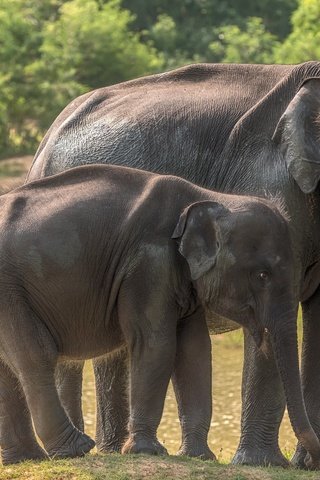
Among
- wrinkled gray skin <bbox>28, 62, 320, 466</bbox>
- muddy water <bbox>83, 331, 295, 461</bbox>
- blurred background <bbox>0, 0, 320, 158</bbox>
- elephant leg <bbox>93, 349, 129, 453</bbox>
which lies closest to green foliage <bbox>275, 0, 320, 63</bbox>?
blurred background <bbox>0, 0, 320, 158</bbox>

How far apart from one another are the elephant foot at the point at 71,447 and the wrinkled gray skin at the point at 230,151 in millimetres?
525

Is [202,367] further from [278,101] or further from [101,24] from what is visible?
[101,24]

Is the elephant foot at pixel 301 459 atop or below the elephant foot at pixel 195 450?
below

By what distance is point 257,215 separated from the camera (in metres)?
6.88

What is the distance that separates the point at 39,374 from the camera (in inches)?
273

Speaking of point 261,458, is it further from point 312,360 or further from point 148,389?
point 148,389

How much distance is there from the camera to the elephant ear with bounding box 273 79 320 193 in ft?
24.8

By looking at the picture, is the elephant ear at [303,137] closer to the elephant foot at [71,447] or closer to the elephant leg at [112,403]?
the elephant leg at [112,403]

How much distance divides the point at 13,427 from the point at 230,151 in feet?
6.01

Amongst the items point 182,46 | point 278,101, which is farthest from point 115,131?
point 182,46

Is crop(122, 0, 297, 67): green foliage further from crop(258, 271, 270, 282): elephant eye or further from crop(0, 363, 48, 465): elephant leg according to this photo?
crop(258, 271, 270, 282): elephant eye

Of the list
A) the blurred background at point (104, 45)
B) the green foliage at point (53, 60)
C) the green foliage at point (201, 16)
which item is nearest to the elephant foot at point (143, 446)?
the blurred background at point (104, 45)

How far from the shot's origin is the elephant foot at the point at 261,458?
299 inches

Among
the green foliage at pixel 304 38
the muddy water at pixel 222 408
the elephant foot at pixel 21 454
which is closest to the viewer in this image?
the elephant foot at pixel 21 454
